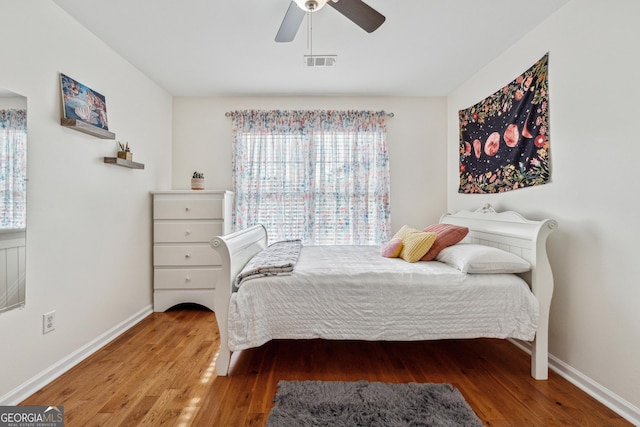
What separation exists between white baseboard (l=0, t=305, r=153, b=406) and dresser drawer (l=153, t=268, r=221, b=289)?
41 cm

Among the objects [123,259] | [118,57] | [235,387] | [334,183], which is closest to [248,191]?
[334,183]

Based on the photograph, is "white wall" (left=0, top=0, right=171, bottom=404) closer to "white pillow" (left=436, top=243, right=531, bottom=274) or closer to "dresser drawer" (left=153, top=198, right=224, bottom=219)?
"dresser drawer" (left=153, top=198, right=224, bottom=219)

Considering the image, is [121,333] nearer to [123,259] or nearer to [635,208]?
[123,259]

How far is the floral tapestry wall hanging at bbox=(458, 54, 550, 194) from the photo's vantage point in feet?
7.11

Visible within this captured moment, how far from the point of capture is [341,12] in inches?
67.3

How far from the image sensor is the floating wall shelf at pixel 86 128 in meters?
2.00

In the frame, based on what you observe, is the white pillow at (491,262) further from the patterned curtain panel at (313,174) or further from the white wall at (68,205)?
the white wall at (68,205)

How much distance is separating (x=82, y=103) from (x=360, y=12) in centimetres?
207

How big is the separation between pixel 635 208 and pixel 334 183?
8.40ft

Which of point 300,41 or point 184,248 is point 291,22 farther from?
point 184,248

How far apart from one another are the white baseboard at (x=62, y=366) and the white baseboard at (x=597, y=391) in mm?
3278

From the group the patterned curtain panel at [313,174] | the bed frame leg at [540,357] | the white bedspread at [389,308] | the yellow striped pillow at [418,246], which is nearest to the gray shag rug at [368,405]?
the white bedspread at [389,308]

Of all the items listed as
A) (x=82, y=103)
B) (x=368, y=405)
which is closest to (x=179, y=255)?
(x=82, y=103)

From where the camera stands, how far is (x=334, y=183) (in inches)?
142
